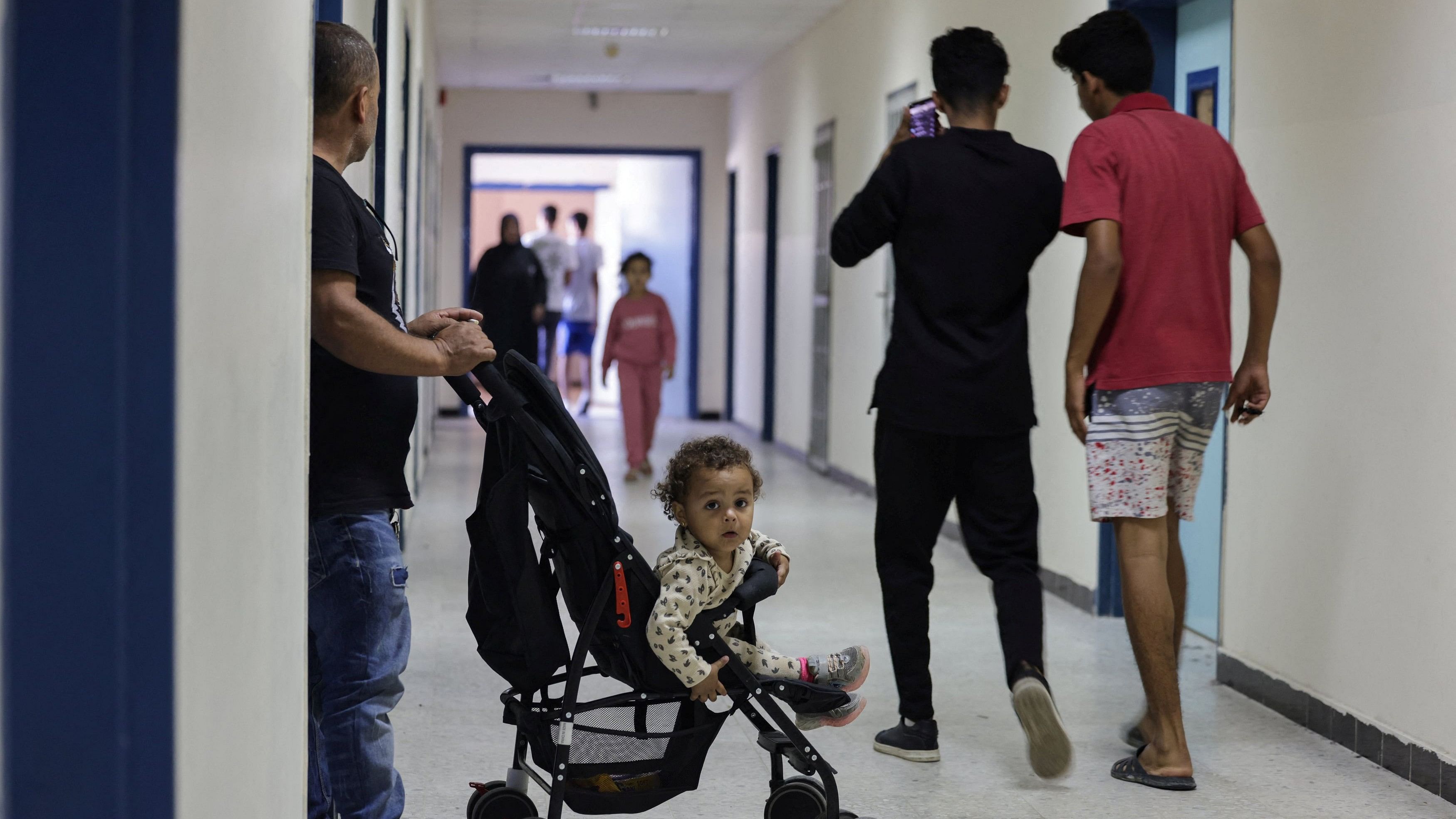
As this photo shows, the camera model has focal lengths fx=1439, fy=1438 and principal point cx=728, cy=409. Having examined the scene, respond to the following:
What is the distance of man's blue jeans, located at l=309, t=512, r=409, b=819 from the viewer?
2078mm

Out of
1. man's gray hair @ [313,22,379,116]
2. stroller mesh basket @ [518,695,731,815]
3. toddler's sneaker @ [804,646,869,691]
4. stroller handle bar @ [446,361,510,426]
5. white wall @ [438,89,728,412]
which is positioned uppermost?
white wall @ [438,89,728,412]

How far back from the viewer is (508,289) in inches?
408

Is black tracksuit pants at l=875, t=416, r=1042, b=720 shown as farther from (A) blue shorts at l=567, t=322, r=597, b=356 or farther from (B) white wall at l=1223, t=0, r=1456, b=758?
(A) blue shorts at l=567, t=322, r=597, b=356

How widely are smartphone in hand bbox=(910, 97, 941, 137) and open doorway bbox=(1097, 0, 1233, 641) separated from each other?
1629 mm

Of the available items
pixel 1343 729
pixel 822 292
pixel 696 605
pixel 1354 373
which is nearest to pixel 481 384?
→ pixel 696 605

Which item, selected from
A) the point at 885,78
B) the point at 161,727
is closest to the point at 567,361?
the point at 885,78

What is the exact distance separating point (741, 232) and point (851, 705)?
10.7 m

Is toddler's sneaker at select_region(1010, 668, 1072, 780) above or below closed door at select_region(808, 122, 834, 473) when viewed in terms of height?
below

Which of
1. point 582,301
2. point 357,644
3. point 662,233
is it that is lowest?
point 357,644

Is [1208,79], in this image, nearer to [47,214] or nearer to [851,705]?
Answer: [851,705]

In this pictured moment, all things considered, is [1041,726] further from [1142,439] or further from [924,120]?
[924,120]

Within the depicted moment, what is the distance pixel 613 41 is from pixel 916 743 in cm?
864

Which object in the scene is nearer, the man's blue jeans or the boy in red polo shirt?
the man's blue jeans

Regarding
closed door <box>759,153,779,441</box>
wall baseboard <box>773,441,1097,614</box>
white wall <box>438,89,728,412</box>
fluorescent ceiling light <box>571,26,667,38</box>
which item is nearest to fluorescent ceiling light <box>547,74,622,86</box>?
white wall <box>438,89,728,412</box>
